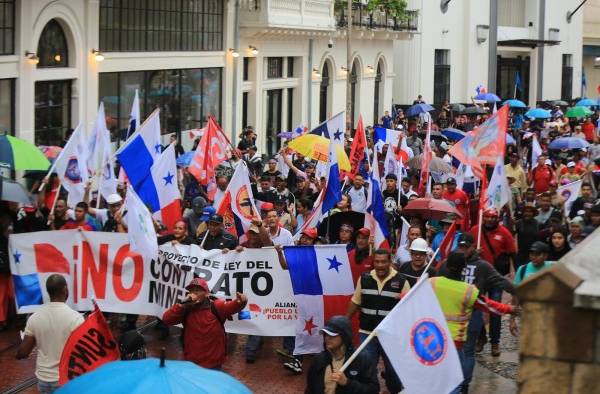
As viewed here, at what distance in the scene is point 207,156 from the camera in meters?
17.1

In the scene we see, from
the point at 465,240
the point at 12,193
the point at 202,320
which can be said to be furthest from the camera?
the point at 12,193

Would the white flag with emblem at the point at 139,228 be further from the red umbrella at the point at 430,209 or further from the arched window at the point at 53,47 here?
the arched window at the point at 53,47

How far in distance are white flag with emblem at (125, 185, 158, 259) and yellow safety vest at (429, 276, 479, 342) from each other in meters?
2.95

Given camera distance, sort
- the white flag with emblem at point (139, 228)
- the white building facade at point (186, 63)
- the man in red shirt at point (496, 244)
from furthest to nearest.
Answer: the white building facade at point (186, 63) < the man in red shirt at point (496, 244) < the white flag with emblem at point (139, 228)

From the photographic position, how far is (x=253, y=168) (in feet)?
77.3

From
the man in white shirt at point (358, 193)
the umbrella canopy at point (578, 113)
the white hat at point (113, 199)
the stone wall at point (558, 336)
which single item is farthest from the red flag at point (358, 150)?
the umbrella canopy at point (578, 113)

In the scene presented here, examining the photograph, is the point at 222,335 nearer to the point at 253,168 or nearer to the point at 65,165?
the point at 65,165

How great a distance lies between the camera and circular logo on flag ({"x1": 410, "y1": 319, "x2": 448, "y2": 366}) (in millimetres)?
8516

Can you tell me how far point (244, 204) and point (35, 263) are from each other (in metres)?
2.79

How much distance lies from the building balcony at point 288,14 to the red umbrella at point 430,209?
15430 millimetres

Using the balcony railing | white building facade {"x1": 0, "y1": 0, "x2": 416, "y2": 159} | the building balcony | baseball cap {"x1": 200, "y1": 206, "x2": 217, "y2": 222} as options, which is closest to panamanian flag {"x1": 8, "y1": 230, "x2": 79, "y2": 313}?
baseball cap {"x1": 200, "y1": 206, "x2": 217, "y2": 222}

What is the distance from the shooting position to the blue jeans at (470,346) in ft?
37.0

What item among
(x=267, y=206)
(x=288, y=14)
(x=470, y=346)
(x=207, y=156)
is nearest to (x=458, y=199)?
(x=267, y=206)

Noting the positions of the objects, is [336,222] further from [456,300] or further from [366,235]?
[456,300]
